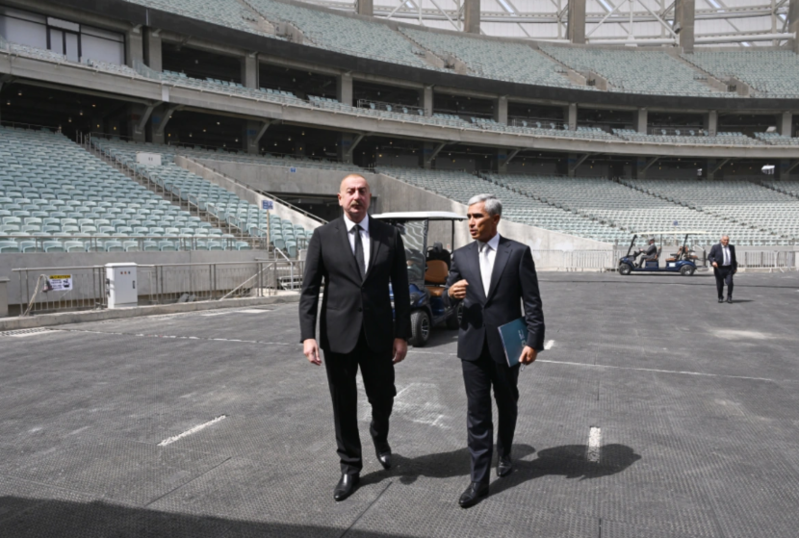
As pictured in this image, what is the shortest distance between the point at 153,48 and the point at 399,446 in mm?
32445

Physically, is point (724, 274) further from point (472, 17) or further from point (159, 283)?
point (472, 17)

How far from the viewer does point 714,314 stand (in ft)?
38.8

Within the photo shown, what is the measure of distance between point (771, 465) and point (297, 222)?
20265mm

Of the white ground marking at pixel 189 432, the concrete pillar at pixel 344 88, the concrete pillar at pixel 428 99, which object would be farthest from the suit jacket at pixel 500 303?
the concrete pillar at pixel 428 99

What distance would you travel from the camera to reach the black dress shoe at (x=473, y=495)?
3295 mm

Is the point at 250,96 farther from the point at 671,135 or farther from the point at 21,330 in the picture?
the point at 671,135

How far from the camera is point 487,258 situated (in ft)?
12.0

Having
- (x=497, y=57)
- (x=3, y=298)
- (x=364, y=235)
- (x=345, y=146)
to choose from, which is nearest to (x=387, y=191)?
(x=345, y=146)

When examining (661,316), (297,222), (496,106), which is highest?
(496,106)

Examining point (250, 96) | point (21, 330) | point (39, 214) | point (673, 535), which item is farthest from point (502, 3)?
point (673, 535)

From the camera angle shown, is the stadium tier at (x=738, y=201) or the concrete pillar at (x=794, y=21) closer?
the stadium tier at (x=738, y=201)

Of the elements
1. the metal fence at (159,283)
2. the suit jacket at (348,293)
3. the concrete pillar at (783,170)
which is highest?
the concrete pillar at (783,170)

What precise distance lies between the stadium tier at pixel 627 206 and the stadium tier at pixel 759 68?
9142mm

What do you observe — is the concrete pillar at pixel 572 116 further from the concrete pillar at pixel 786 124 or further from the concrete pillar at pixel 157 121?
the concrete pillar at pixel 157 121
